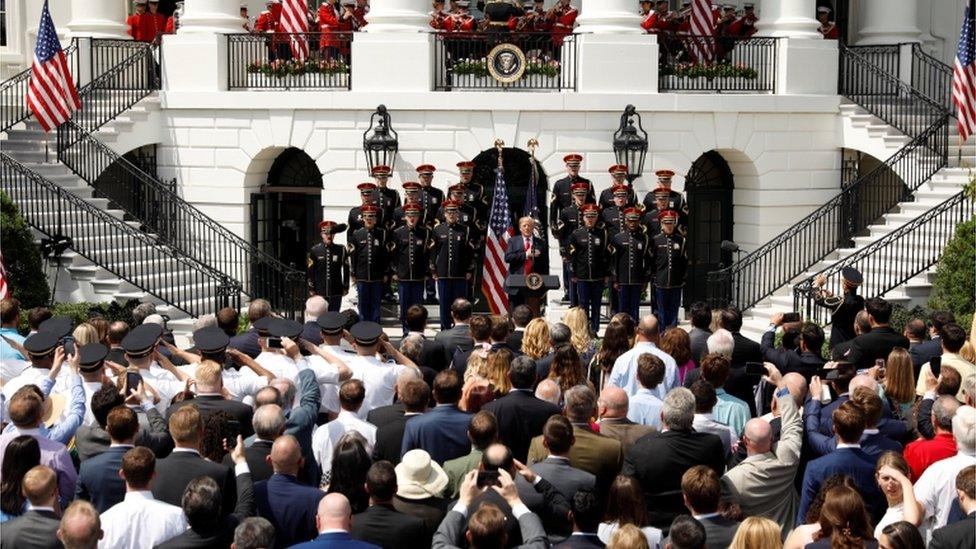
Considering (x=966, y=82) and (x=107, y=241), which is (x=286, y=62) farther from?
(x=966, y=82)

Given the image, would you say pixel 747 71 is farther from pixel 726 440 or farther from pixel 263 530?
pixel 263 530

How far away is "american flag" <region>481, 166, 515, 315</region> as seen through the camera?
81.3 ft

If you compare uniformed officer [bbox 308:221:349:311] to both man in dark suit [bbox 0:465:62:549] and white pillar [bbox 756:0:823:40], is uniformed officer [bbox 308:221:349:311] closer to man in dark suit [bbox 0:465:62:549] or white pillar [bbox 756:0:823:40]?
white pillar [bbox 756:0:823:40]

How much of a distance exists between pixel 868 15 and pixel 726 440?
2088 cm

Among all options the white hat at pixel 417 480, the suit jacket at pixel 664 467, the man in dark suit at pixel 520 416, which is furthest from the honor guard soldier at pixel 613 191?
the white hat at pixel 417 480

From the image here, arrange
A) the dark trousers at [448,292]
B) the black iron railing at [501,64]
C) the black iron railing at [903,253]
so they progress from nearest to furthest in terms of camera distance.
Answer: the dark trousers at [448,292] → the black iron railing at [903,253] → the black iron railing at [501,64]

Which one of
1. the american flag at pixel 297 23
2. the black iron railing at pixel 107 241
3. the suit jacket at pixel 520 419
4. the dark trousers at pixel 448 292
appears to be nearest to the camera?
the suit jacket at pixel 520 419

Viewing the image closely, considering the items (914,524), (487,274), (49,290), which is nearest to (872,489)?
(914,524)

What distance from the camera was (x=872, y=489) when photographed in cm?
1075

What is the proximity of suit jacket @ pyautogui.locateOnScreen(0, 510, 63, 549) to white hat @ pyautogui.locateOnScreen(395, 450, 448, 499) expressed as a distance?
2078mm

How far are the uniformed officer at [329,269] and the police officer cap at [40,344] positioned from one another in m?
10.5

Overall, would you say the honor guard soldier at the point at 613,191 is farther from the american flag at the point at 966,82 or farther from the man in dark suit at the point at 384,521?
the man in dark suit at the point at 384,521

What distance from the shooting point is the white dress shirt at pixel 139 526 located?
948cm

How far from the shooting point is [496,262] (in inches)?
981
